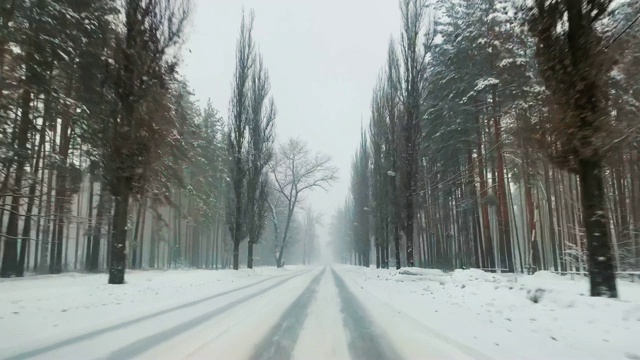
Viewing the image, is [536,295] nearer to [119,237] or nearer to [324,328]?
[324,328]

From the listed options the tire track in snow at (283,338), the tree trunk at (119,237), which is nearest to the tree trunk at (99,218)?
the tree trunk at (119,237)

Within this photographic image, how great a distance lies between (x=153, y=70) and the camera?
15188 mm

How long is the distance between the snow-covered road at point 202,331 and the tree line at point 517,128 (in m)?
4.47

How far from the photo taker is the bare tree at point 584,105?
7680mm

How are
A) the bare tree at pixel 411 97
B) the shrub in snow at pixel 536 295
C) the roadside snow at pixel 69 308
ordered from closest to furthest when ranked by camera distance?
1. the roadside snow at pixel 69 308
2. the shrub in snow at pixel 536 295
3. the bare tree at pixel 411 97

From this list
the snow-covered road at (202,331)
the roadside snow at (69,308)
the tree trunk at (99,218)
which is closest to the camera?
the snow-covered road at (202,331)

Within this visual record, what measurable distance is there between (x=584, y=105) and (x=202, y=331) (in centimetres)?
777

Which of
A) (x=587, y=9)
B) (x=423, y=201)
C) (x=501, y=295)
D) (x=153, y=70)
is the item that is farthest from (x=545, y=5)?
(x=423, y=201)

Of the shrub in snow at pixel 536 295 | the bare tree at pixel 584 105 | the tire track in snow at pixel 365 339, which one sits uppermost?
the bare tree at pixel 584 105

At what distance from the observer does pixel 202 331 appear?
6.58 m

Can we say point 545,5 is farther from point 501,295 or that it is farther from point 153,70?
point 153,70

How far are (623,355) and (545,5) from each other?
22.0 feet

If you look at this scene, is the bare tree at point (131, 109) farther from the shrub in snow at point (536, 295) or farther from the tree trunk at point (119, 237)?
the shrub in snow at point (536, 295)

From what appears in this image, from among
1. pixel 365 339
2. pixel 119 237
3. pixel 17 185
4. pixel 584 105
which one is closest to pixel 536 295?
pixel 584 105
